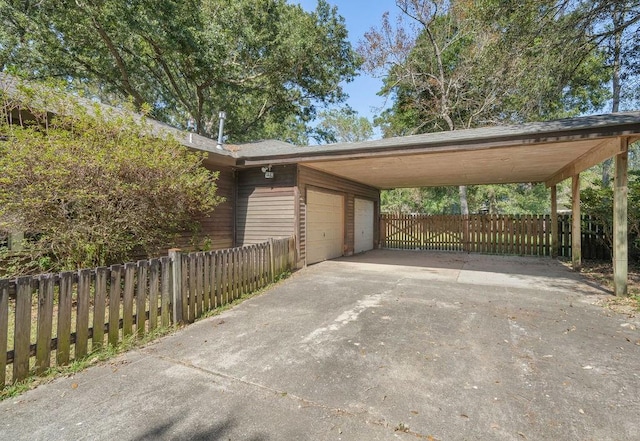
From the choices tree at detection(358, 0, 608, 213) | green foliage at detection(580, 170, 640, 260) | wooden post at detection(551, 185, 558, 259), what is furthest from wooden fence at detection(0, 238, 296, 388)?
tree at detection(358, 0, 608, 213)

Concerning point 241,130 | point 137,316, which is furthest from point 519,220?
point 241,130

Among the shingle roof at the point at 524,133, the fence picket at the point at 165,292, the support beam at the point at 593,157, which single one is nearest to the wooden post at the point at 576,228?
the support beam at the point at 593,157

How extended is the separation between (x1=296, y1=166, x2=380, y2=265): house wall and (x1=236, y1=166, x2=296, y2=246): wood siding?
0.25m

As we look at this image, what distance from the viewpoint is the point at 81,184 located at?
373 cm

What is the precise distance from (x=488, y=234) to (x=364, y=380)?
10462 millimetres

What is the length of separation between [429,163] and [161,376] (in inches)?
260

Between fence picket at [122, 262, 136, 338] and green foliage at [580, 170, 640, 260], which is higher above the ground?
green foliage at [580, 170, 640, 260]

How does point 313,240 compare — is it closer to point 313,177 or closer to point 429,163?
point 313,177

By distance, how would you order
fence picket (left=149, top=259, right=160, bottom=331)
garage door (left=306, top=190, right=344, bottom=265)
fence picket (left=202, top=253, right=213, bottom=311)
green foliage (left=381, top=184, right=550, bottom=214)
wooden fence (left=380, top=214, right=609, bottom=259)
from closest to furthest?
fence picket (left=149, top=259, right=160, bottom=331)
fence picket (left=202, top=253, right=213, bottom=311)
garage door (left=306, top=190, right=344, bottom=265)
wooden fence (left=380, top=214, right=609, bottom=259)
green foliage (left=381, top=184, right=550, bottom=214)

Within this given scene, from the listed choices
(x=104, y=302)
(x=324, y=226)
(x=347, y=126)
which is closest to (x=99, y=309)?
(x=104, y=302)

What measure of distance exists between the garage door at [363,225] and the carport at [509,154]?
88.7 inches

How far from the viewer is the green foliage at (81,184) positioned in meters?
3.43

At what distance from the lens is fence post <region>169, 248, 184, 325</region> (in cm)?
372

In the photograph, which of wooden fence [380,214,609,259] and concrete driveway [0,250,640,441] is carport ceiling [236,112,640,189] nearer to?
wooden fence [380,214,609,259]
